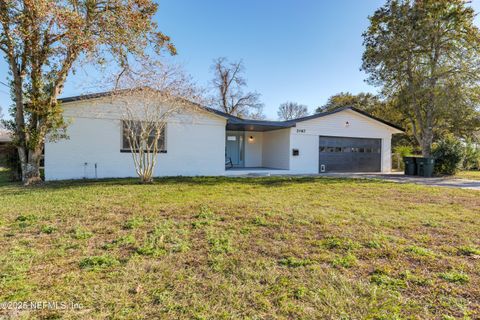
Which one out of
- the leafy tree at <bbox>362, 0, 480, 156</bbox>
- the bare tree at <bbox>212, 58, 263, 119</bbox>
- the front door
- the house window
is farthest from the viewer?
the bare tree at <bbox>212, 58, 263, 119</bbox>

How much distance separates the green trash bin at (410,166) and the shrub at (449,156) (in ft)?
3.49

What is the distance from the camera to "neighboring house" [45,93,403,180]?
1014 centimetres

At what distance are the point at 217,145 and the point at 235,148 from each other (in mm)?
4140

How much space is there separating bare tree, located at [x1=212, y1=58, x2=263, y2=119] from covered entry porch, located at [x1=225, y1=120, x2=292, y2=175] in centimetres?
1598

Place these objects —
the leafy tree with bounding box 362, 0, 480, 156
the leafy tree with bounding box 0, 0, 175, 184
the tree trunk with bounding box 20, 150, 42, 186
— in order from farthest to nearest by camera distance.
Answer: the leafy tree with bounding box 362, 0, 480, 156 < the tree trunk with bounding box 20, 150, 42, 186 < the leafy tree with bounding box 0, 0, 175, 184

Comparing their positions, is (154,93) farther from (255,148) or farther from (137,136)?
(255,148)

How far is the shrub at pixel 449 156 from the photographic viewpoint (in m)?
13.7

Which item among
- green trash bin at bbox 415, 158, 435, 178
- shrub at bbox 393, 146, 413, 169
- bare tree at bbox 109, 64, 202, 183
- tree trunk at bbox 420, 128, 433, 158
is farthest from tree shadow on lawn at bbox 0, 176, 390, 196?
shrub at bbox 393, 146, 413, 169

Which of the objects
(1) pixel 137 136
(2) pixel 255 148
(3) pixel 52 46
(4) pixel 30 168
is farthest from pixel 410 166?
(4) pixel 30 168

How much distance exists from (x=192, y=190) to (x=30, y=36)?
6.20m

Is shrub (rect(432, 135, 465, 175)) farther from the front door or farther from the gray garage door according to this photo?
the front door

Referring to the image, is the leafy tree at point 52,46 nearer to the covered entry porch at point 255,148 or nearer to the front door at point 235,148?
the covered entry porch at point 255,148

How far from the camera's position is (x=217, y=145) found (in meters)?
12.2

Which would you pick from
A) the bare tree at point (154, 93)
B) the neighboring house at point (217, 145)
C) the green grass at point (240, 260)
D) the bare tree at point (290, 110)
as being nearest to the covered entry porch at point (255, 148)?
the neighboring house at point (217, 145)
